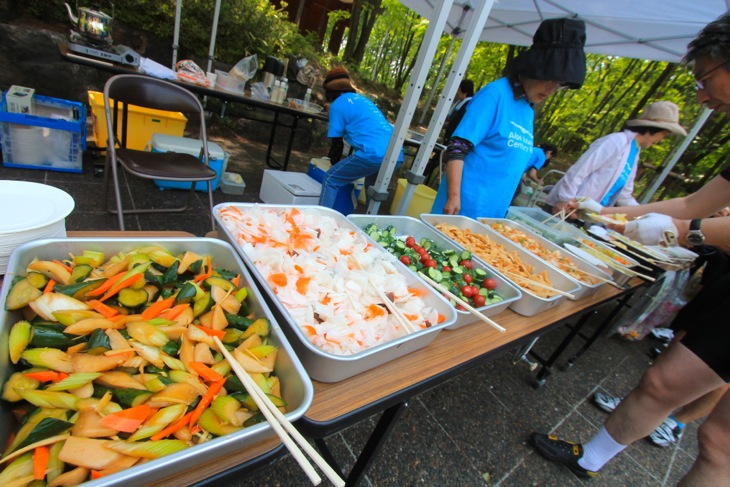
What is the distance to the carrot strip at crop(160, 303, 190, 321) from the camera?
32.2 inches

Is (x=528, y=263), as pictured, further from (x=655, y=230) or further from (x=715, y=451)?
(x=715, y=451)

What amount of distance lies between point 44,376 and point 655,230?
2917 mm

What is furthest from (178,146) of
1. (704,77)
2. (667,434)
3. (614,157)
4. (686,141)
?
(686,141)

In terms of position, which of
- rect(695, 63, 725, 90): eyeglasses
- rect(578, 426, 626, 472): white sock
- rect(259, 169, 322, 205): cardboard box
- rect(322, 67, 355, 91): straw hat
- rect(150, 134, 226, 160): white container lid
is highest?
rect(695, 63, 725, 90): eyeglasses

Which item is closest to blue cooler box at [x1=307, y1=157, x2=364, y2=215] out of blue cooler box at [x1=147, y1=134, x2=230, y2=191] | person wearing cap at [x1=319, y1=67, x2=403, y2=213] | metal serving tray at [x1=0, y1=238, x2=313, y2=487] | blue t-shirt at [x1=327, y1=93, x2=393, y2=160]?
person wearing cap at [x1=319, y1=67, x2=403, y2=213]

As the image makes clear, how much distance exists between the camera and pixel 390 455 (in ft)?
6.36

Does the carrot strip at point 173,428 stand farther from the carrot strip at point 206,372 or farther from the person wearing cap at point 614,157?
the person wearing cap at point 614,157

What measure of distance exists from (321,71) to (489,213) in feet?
26.9

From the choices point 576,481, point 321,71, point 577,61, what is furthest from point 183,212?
point 321,71

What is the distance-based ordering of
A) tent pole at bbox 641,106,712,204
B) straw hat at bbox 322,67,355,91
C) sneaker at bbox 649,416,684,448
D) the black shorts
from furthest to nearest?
tent pole at bbox 641,106,712,204, straw hat at bbox 322,67,355,91, sneaker at bbox 649,416,684,448, the black shorts

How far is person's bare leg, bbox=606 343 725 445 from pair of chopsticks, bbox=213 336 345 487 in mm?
1929

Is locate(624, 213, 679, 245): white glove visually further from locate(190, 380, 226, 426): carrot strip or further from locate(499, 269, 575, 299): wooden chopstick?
locate(190, 380, 226, 426): carrot strip

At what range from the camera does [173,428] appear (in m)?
0.62

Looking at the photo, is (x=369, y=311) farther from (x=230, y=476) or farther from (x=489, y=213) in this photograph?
(x=489, y=213)
